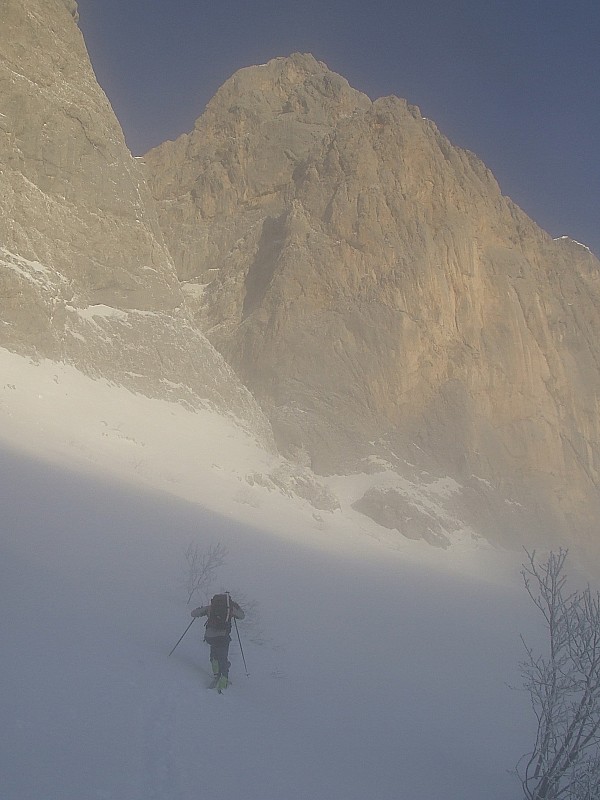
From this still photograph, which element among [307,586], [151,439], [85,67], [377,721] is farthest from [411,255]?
[377,721]

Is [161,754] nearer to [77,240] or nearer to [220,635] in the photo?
[220,635]

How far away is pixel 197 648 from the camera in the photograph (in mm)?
8531

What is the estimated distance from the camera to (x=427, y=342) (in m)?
47.5

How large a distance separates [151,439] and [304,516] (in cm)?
838

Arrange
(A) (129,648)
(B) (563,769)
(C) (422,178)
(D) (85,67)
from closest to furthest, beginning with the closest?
1. (A) (129,648)
2. (B) (563,769)
3. (D) (85,67)
4. (C) (422,178)

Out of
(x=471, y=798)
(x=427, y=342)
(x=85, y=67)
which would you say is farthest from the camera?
(x=427, y=342)

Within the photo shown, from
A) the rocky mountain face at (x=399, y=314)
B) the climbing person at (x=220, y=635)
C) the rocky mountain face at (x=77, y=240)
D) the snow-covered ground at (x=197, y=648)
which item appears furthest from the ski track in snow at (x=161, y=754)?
the rocky mountain face at (x=399, y=314)

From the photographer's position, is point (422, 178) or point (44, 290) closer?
point (44, 290)

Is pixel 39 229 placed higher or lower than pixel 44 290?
higher

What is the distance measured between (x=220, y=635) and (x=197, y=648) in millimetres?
1748

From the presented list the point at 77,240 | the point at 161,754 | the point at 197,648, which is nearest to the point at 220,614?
the point at 197,648

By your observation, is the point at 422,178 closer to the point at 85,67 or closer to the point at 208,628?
the point at 85,67

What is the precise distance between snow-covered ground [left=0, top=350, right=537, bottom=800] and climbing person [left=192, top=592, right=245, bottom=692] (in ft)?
0.86

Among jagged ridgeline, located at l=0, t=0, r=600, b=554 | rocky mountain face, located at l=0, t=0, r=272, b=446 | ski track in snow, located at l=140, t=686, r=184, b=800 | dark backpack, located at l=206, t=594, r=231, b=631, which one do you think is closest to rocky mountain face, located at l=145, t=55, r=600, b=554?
jagged ridgeline, located at l=0, t=0, r=600, b=554
